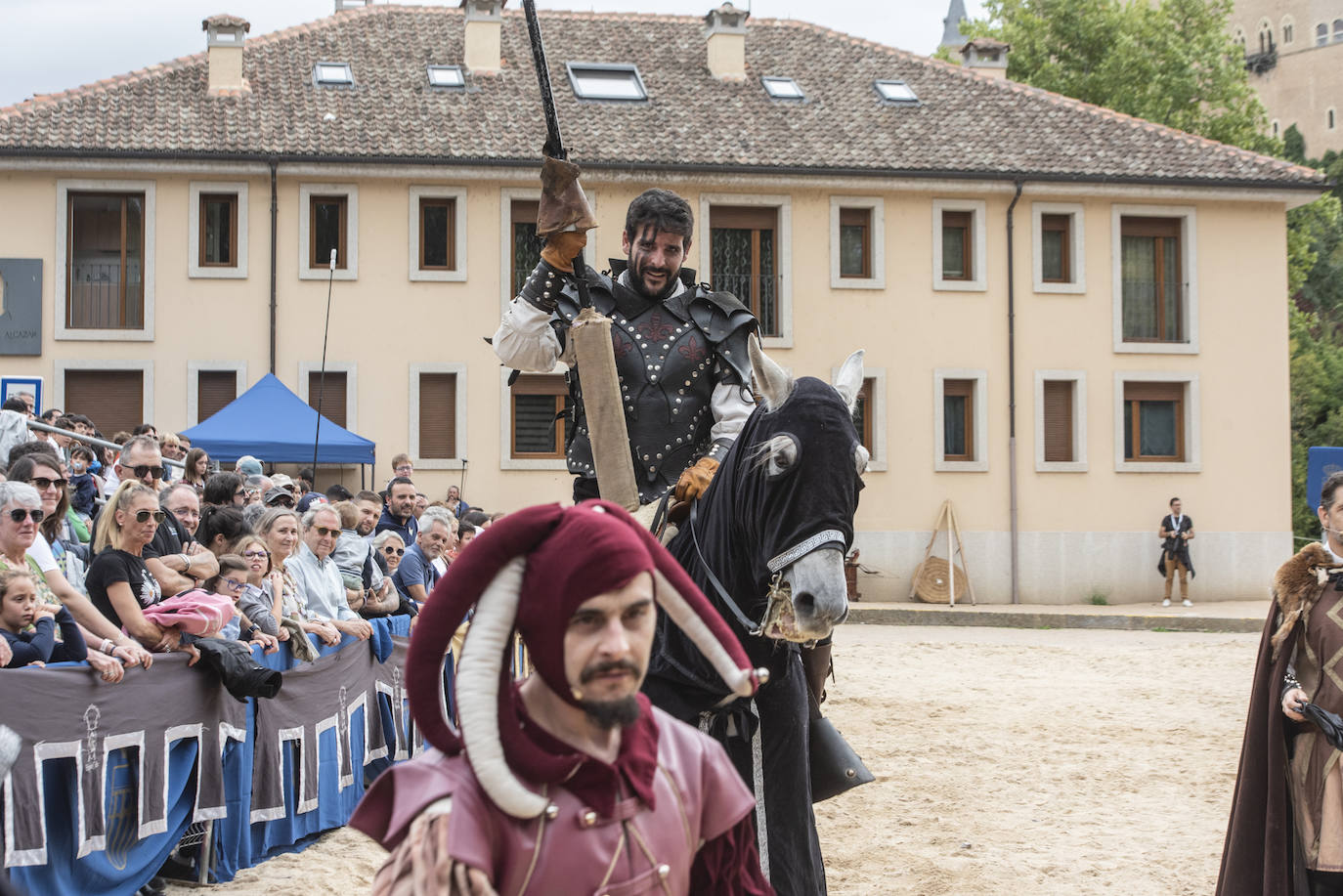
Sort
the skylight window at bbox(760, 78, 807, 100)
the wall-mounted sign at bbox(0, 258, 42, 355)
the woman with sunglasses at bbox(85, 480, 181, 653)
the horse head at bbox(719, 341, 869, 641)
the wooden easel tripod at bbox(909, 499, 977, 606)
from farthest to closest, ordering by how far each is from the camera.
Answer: the skylight window at bbox(760, 78, 807, 100)
the wooden easel tripod at bbox(909, 499, 977, 606)
the wall-mounted sign at bbox(0, 258, 42, 355)
the woman with sunglasses at bbox(85, 480, 181, 653)
the horse head at bbox(719, 341, 869, 641)

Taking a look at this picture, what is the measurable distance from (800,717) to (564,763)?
→ 1966 mm

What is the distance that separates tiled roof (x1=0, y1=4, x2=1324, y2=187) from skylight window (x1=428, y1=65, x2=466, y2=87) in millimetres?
231

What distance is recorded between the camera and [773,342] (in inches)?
1016

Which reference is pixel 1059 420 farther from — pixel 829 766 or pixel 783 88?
pixel 829 766

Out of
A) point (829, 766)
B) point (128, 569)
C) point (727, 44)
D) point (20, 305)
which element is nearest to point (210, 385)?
point (20, 305)

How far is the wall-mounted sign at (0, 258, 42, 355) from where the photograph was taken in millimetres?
23562

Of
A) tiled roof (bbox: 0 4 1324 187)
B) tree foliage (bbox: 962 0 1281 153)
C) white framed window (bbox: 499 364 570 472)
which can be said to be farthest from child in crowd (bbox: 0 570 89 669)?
tree foliage (bbox: 962 0 1281 153)

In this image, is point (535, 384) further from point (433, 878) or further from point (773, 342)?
point (433, 878)

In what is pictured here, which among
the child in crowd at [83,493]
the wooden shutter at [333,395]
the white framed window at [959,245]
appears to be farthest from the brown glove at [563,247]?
the white framed window at [959,245]

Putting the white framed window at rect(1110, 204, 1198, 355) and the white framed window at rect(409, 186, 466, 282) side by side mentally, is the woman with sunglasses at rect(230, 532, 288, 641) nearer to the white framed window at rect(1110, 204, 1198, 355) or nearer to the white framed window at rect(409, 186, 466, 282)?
the white framed window at rect(409, 186, 466, 282)

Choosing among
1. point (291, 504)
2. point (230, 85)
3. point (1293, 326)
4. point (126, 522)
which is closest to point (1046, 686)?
point (291, 504)

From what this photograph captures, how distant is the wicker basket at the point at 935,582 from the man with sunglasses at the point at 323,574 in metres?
18.1

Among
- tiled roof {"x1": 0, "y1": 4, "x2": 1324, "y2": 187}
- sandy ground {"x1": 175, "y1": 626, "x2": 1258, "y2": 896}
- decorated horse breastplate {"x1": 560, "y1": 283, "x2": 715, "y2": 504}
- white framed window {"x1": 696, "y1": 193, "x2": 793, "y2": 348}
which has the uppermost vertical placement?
tiled roof {"x1": 0, "y1": 4, "x2": 1324, "y2": 187}

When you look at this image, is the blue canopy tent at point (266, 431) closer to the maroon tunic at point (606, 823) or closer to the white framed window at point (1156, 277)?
the white framed window at point (1156, 277)
